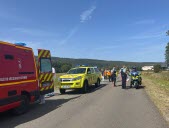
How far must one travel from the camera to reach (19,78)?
11.0 metres

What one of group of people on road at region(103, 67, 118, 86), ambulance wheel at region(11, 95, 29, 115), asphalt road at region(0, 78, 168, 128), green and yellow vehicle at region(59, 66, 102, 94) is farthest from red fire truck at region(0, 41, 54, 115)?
group of people on road at region(103, 67, 118, 86)

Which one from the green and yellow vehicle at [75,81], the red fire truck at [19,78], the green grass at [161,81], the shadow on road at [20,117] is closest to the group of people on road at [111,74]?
the green grass at [161,81]

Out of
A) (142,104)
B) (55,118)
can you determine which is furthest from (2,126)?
(142,104)

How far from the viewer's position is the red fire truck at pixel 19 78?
9945mm

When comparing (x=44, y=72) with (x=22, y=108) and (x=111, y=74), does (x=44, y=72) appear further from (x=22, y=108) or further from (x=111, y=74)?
(x=111, y=74)

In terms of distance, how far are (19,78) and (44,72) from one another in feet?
10.4

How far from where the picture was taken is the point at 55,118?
10.1 metres

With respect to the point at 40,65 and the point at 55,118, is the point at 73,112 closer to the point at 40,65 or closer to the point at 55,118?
the point at 55,118

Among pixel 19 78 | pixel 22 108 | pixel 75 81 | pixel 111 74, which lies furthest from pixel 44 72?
pixel 111 74

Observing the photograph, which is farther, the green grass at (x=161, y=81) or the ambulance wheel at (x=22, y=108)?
the green grass at (x=161, y=81)

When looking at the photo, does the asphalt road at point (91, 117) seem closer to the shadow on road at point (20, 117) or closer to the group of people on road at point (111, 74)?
the shadow on road at point (20, 117)

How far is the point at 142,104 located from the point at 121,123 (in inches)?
167


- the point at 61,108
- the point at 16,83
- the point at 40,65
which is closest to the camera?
the point at 16,83

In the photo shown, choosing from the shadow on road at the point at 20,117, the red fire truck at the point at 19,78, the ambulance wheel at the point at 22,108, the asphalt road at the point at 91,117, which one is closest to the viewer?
the asphalt road at the point at 91,117
